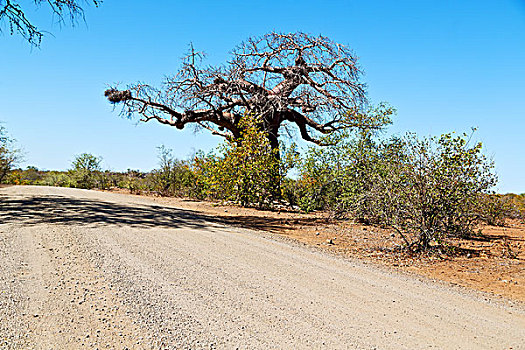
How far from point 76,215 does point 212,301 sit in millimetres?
6135

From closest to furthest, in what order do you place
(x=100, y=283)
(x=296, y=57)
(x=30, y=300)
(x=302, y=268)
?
(x=30, y=300), (x=100, y=283), (x=302, y=268), (x=296, y=57)

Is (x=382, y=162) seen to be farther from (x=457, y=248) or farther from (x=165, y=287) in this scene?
(x=165, y=287)

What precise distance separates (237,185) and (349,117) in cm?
515

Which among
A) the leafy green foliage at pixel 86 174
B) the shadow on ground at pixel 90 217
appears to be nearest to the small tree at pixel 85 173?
the leafy green foliage at pixel 86 174

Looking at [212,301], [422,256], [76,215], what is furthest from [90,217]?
[422,256]

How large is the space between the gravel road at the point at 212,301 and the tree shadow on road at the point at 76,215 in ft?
3.51

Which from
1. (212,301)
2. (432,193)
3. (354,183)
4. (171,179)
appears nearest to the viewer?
(212,301)

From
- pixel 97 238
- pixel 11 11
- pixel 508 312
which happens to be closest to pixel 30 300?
pixel 97 238

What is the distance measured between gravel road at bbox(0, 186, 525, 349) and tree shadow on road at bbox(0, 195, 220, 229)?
107 centimetres

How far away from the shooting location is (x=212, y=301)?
414 centimetres

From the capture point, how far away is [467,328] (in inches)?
155

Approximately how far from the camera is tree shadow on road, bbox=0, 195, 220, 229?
8.09 meters

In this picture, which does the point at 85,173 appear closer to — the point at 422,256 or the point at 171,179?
the point at 171,179

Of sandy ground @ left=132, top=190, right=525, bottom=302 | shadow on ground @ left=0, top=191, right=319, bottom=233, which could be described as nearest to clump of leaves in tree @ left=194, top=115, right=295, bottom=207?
sandy ground @ left=132, top=190, right=525, bottom=302
